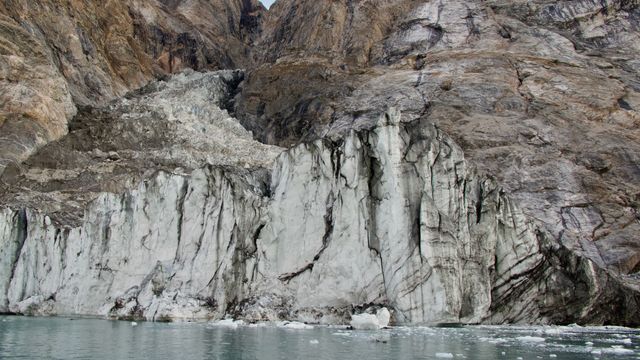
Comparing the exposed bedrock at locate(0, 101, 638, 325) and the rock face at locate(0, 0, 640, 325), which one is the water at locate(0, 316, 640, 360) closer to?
the exposed bedrock at locate(0, 101, 638, 325)

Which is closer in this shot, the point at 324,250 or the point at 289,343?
the point at 289,343

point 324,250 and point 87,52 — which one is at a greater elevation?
point 87,52

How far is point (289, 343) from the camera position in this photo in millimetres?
19234

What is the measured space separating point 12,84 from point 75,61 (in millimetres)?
17140

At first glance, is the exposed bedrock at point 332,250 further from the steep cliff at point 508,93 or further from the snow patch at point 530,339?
the steep cliff at point 508,93

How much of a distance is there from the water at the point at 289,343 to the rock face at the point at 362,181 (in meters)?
3.13

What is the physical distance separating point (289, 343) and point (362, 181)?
11.1 m

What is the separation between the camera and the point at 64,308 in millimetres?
30172

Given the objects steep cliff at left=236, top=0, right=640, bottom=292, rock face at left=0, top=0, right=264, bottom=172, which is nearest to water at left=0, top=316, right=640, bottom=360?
steep cliff at left=236, top=0, right=640, bottom=292

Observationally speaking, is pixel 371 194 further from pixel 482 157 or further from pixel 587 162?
pixel 587 162

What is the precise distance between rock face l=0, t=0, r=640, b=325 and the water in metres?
3.13

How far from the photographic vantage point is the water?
1673 cm

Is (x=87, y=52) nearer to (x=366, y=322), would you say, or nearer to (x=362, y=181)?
(x=362, y=181)

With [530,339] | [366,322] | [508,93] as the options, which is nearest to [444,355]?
[530,339]
